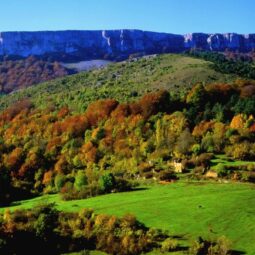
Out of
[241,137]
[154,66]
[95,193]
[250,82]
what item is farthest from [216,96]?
[154,66]

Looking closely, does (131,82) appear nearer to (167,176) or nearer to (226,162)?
(226,162)

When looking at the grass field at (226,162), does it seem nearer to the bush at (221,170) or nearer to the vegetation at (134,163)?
the vegetation at (134,163)

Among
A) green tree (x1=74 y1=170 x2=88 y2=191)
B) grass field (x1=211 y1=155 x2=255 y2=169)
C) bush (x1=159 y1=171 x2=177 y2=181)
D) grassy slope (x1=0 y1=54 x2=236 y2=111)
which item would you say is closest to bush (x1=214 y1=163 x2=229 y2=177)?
grass field (x1=211 y1=155 x2=255 y2=169)

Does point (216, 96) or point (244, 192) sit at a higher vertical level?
point (216, 96)

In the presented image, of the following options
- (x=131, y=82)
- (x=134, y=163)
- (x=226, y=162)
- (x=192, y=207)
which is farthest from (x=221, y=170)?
(x=131, y=82)

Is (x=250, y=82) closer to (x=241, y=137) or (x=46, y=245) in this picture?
(x=241, y=137)

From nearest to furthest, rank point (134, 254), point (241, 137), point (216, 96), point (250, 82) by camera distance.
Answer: point (134, 254), point (241, 137), point (216, 96), point (250, 82)

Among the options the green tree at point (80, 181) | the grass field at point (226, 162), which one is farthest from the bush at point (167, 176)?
the green tree at point (80, 181)

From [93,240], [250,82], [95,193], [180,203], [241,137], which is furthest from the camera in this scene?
[250,82]
